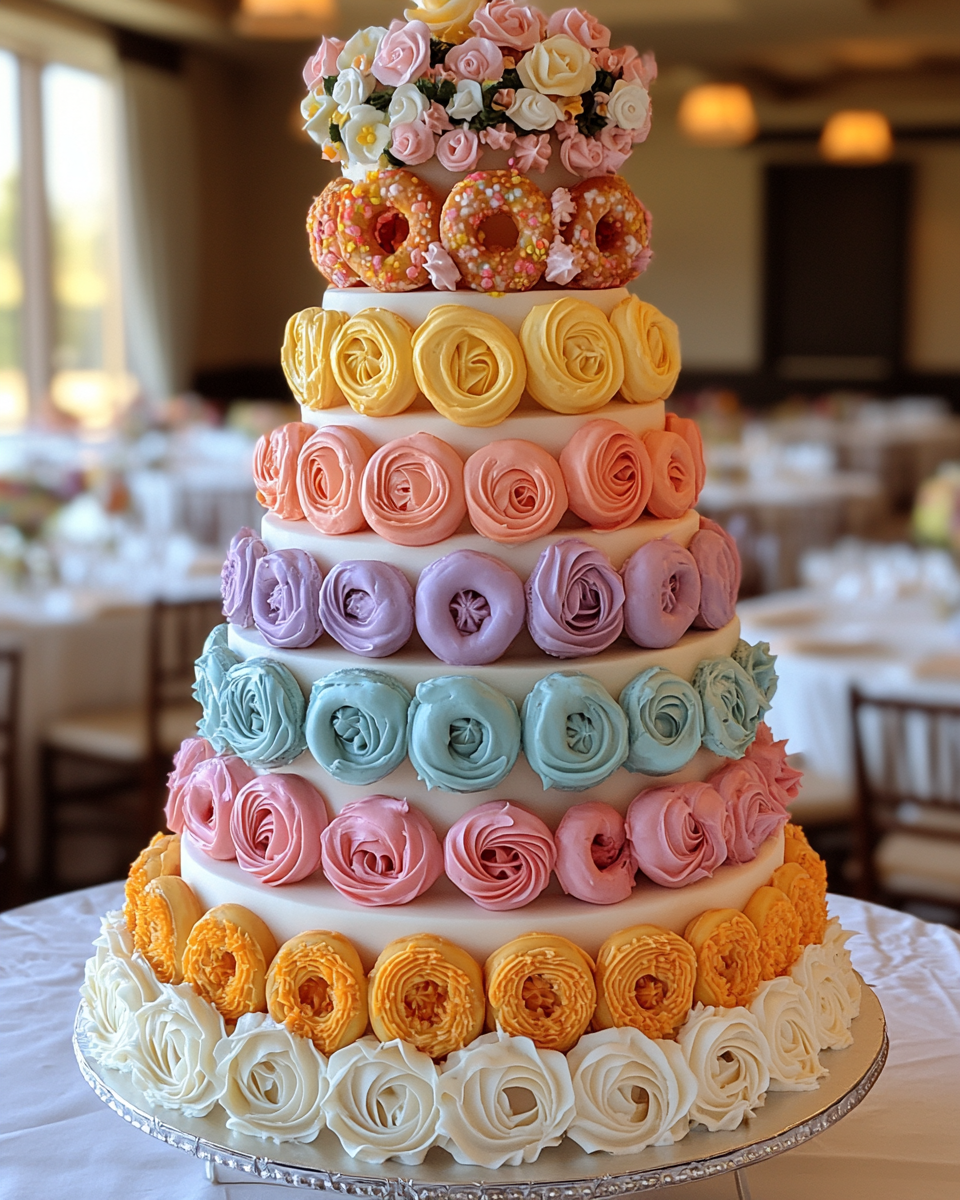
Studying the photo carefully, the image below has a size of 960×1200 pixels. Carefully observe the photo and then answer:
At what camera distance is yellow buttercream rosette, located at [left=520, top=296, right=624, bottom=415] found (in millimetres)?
1604

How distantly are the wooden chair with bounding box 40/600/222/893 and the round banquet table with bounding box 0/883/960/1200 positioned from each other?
2571 mm

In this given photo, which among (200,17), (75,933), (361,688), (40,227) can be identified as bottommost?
(75,933)

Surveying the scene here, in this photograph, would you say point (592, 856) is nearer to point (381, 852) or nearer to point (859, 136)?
point (381, 852)

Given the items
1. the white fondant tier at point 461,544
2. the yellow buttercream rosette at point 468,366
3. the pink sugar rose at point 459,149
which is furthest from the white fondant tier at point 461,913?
the pink sugar rose at point 459,149

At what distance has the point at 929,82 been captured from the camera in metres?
14.9

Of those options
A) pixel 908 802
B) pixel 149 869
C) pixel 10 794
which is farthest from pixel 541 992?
pixel 10 794

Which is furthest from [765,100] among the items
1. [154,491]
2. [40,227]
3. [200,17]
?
[154,491]

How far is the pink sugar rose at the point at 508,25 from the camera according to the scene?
163cm

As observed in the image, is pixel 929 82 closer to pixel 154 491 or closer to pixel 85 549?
pixel 154 491

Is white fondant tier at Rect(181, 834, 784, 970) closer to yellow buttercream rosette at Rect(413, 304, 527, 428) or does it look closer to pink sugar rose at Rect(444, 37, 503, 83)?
yellow buttercream rosette at Rect(413, 304, 527, 428)

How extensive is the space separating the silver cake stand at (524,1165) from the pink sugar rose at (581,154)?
1029 mm

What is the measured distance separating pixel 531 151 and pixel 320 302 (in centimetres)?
1340

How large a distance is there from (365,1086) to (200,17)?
40.4 feet

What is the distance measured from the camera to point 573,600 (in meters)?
1.55
